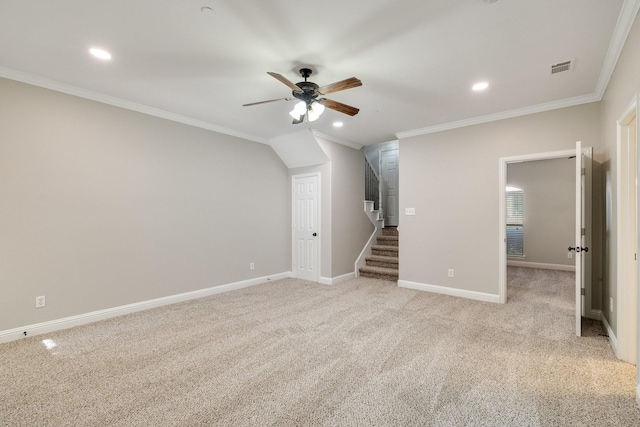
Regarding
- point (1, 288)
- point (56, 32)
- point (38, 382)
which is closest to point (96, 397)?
point (38, 382)

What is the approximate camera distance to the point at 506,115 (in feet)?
13.3

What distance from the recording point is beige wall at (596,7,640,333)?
2158 mm

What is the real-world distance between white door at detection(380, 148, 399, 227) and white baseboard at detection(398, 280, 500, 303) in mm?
2651

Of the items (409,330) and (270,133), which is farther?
(270,133)

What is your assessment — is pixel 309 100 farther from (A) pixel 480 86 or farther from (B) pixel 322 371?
(B) pixel 322 371

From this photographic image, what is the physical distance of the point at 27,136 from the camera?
3076mm

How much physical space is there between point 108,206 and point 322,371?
3.31 metres

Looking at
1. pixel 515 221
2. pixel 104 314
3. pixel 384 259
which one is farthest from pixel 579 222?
pixel 104 314

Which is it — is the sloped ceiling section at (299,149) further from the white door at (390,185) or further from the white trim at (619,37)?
the white trim at (619,37)

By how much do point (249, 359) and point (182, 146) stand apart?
330 cm

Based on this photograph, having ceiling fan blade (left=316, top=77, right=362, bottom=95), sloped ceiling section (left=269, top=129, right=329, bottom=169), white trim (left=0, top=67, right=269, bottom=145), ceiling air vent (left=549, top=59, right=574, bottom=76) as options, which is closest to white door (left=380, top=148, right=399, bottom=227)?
sloped ceiling section (left=269, top=129, right=329, bottom=169)

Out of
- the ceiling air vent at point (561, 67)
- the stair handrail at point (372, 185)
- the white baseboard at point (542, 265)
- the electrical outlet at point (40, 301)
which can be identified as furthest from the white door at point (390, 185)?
the electrical outlet at point (40, 301)

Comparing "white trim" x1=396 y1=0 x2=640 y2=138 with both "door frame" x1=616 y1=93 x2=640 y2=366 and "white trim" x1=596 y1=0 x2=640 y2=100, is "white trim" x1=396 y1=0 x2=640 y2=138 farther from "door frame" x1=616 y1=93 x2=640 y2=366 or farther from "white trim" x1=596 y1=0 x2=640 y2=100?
"door frame" x1=616 y1=93 x2=640 y2=366

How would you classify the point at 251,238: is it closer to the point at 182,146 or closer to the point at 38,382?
the point at 182,146
